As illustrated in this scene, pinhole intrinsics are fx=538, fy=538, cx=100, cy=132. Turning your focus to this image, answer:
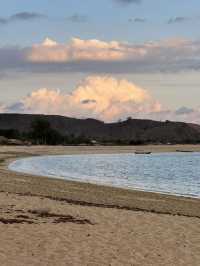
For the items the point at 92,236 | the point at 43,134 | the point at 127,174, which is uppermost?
the point at 43,134

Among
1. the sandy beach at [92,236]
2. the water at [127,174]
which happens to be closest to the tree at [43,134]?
the water at [127,174]

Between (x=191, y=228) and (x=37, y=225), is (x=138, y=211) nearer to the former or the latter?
(x=191, y=228)

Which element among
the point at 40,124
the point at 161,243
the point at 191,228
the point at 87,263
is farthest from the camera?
the point at 40,124

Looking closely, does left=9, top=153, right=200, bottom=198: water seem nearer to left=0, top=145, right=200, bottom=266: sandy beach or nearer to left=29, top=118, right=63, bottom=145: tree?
Result: left=0, top=145, right=200, bottom=266: sandy beach

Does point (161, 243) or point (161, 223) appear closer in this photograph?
point (161, 243)

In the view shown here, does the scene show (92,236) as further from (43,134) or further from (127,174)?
(43,134)

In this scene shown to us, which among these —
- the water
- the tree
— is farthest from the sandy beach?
the tree

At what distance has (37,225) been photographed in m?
14.6

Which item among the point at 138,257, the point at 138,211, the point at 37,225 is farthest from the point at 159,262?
the point at 138,211

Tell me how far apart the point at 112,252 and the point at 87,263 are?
1.20 meters

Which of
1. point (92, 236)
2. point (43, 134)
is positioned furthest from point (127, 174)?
point (43, 134)

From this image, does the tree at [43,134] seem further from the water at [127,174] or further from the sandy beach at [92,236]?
the sandy beach at [92,236]

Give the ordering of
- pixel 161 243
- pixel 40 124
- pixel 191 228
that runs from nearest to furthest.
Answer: pixel 161 243
pixel 191 228
pixel 40 124

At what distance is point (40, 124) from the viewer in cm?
16262
